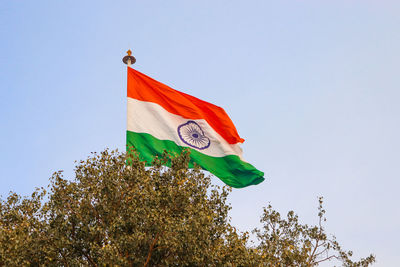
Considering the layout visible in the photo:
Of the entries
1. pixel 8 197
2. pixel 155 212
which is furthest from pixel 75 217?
pixel 8 197

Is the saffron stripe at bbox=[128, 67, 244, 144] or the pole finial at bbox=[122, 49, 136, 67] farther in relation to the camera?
the pole finial at bbox=[122, 49, 136, 67]

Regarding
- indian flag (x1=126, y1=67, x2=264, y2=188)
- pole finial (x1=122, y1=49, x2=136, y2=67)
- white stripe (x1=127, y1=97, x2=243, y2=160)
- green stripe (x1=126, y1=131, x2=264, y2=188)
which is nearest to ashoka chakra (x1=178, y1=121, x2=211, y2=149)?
indian flag (x1=126, y1=67, x2=264, y2=188)

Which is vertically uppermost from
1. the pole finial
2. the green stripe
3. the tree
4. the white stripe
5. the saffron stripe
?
the pole finial

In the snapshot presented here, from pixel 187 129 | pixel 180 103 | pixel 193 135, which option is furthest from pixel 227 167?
pixel 180 103

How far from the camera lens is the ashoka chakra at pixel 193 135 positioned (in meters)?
25.2

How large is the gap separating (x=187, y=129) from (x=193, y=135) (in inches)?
18.6

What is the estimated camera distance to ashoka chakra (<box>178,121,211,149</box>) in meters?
25.2

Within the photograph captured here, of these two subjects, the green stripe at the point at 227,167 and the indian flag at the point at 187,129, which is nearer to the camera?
the indian flag at the point at 187,129

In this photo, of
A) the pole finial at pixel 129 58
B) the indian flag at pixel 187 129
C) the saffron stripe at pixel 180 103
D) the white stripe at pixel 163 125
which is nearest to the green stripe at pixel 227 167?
the indian flag at pixel 187 129

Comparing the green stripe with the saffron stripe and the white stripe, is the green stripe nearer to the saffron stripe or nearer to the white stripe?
the white stripe

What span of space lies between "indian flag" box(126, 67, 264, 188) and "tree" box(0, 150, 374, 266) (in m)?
0.82

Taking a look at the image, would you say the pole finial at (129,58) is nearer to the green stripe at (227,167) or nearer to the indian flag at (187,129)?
the indian flag at (187,129)

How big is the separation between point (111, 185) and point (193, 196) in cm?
427

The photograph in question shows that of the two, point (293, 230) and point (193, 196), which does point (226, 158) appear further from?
point (293, 230)
